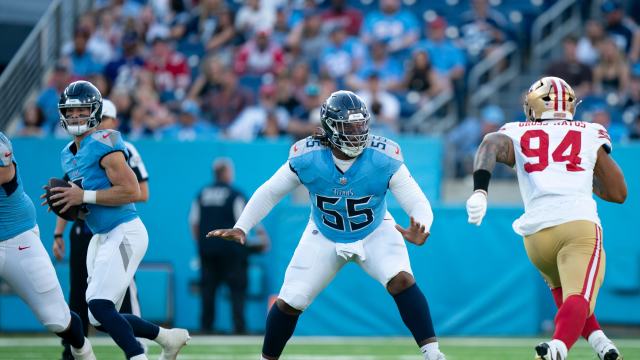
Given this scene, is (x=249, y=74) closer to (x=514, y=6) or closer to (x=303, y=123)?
(x=303, y=123)

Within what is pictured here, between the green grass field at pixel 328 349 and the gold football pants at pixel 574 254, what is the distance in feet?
8.49

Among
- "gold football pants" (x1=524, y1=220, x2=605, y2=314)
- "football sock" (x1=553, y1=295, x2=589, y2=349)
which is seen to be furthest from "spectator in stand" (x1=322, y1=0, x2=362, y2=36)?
"football sock" (x1=553, y1=295, x2=589, y2=349)

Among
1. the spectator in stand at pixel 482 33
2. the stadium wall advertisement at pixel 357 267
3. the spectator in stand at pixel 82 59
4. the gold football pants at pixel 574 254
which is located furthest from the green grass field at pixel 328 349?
the spectator in stand at pixel 482 33

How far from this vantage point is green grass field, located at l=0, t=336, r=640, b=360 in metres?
8.16

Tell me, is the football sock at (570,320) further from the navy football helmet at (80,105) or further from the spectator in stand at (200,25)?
the spectator in stand at (200,25)

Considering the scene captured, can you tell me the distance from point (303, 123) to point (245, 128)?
0.79m

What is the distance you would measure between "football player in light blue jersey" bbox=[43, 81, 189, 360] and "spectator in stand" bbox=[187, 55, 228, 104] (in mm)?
5965

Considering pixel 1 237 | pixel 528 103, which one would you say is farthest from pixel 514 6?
pixel 1 237

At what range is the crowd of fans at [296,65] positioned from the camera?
462 inches

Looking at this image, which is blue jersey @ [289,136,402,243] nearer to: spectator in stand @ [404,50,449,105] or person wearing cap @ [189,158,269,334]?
person wearing cap @ [189,158,269,334]

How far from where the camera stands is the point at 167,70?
13.1 m

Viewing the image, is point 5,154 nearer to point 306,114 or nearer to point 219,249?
point 219,249

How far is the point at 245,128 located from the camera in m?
11.9

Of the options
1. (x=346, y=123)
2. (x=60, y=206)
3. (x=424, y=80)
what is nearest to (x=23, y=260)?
(x=60, y=206)
